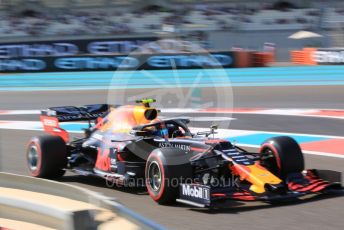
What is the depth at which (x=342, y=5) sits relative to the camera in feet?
117

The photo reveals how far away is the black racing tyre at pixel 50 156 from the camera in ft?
25.1

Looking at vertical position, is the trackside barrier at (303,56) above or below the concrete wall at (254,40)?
below

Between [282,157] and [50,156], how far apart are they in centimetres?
289

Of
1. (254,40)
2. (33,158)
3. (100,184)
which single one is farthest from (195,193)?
(254,40)

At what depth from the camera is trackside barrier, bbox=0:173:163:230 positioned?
2729 millimetres

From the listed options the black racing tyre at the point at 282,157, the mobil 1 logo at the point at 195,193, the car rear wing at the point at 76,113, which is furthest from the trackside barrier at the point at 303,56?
the mobil 1 logo at the point at 195,193

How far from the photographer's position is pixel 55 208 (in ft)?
9.73

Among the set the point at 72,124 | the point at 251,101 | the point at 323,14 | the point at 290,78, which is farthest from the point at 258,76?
the point at 323,14

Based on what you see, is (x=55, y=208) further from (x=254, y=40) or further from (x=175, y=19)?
(x=175, y=19)

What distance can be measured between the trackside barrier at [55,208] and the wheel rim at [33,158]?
409cm

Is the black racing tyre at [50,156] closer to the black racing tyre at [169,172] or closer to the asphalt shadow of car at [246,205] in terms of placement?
the black racing tyre at [169,172]

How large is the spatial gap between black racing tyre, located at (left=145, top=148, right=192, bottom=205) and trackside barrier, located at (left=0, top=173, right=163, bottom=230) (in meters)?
2.42

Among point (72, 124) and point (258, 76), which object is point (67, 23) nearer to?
point (258, 76)

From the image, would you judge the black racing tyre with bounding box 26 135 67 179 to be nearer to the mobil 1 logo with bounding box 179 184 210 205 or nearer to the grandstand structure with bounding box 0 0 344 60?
the mobil 1 logo with bounding box 179 184 210 205
